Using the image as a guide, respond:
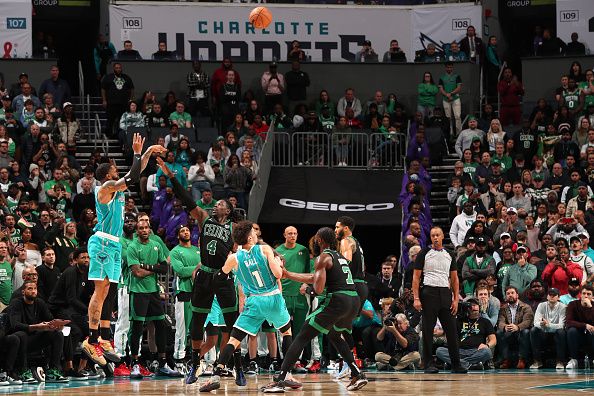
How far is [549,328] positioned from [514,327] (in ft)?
1.94

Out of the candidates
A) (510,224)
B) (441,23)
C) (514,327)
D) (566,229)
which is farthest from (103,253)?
(441,23)

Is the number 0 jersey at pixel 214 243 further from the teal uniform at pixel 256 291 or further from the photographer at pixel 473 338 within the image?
the photographer at pixel 473 338

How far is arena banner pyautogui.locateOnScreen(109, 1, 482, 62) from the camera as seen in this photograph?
108 feet

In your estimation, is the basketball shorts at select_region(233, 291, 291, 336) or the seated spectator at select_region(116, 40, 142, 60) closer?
the basketball shorts at select_region(233, 291, 291, 336)

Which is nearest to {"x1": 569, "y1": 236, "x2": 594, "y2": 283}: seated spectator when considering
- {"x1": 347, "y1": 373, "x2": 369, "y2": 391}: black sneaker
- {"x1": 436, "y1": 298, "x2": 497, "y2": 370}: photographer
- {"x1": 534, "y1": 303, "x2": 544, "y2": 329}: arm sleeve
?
{"x1": 534, "y1": 303, "x2": 544, "y2": 329}: arm sleeve

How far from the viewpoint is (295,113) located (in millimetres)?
31484

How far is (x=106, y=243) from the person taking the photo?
17.2m

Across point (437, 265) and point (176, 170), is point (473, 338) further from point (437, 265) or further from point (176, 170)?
point (176, 170)

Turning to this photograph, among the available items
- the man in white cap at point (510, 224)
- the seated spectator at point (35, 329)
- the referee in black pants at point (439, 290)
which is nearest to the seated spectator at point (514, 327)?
the referee in black pants at point (439, 290)

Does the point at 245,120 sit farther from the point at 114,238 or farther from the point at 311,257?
the point at 114,238

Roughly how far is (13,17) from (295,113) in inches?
289

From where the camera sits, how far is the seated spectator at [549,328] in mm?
21641

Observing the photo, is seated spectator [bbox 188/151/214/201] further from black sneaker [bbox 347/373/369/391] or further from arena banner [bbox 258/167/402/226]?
black sneaker [bbox 347/373/369/391]

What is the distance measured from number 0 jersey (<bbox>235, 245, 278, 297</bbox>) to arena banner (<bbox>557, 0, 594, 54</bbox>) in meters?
18.0
